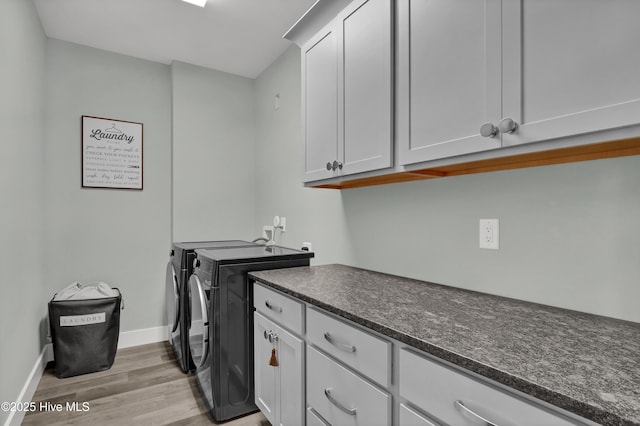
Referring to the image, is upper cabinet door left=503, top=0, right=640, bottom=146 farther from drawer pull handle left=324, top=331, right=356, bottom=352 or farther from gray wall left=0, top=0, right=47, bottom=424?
gray wall left=0, top=0, right=47, bottom=424

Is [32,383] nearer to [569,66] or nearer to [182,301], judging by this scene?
[182,301]

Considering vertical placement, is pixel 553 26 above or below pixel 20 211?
above

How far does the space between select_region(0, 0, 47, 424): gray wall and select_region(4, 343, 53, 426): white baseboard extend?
56 millimetres

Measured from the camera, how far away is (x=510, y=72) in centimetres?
100

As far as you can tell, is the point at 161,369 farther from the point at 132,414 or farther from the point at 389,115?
the point at 389,115

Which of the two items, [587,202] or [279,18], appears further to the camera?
[279,18]

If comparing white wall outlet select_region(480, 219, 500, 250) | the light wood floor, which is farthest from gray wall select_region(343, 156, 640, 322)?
the light wood floor

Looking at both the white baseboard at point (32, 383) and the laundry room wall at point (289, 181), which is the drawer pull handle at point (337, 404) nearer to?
the laundry room wall at point (289, 181)

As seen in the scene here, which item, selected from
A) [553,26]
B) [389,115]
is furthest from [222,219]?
[553,26]

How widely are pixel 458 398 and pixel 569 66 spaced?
0.89 m

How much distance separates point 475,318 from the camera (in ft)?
3.44

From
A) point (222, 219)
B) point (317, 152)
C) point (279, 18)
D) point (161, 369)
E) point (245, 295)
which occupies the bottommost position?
point (161, 369)

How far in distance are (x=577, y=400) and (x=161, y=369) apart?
2.74 metres

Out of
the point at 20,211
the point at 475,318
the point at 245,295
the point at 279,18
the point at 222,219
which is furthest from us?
the point at 222,219
